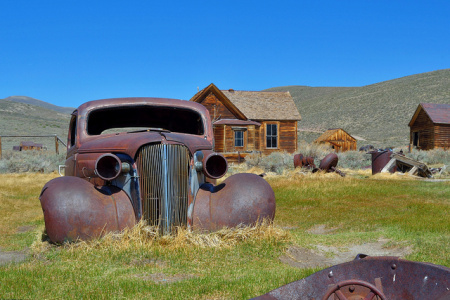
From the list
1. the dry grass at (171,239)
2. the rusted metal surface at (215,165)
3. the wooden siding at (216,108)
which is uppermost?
the wooden siding at (216,108)

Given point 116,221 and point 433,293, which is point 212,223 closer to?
point 116,221

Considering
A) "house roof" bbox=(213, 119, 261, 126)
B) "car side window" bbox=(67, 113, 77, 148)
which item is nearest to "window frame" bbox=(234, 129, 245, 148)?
"house roof" bbox=(213, 119, 261, 126)

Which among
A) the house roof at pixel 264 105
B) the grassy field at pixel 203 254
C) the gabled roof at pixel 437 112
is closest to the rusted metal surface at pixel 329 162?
the grassy field at pixel 203 254

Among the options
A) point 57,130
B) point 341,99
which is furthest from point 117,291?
point 341,99

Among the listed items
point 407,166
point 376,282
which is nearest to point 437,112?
point 407,166

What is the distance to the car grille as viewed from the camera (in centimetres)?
523

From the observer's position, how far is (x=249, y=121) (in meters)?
27.7

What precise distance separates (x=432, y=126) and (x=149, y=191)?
110 feet

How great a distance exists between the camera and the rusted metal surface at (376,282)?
8.38ft

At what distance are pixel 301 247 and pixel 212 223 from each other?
3.95 feet

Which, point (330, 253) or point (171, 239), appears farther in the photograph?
point (330, 253)

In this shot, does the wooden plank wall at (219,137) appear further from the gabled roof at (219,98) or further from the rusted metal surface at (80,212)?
the rusted metal surface at (80,212)

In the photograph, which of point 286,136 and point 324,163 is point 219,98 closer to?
point 286,136

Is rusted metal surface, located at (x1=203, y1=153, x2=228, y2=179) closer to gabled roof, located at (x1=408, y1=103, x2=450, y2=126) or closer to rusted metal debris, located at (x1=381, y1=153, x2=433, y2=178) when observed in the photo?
rusted metal debris, located at (x1=381, y1=153, x2=433, y2=178)
